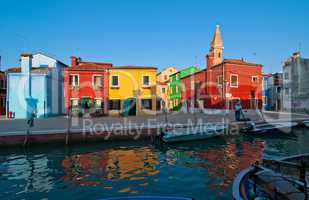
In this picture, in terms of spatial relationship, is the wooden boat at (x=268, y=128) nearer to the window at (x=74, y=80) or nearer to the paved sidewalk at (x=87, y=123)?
the paved sidewalk at (x=87, y=123)

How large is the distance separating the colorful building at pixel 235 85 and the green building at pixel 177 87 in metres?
12.0

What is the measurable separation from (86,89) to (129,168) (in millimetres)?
20079

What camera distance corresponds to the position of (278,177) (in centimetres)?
451

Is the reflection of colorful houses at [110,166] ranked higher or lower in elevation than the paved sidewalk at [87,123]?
lower

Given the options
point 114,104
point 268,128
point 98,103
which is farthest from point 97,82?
point 268,128

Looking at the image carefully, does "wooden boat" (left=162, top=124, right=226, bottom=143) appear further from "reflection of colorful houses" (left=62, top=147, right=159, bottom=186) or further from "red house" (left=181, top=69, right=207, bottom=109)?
"red house" (left=181, top=69, right=207, bottom=109)

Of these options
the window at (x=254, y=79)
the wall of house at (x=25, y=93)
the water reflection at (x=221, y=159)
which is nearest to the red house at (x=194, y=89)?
the window at (x=254, y=79)

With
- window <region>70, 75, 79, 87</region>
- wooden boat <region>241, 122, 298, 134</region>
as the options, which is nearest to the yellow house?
window <region>70, 75, 79, 87</region>

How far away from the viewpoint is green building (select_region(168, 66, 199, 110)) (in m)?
42.3

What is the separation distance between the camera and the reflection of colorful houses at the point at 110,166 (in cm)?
812

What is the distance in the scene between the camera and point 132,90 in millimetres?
28281

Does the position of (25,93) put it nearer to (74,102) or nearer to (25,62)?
(25,62)

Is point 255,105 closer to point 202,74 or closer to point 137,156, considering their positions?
point 202,74

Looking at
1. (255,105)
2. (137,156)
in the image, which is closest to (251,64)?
(255,105)
